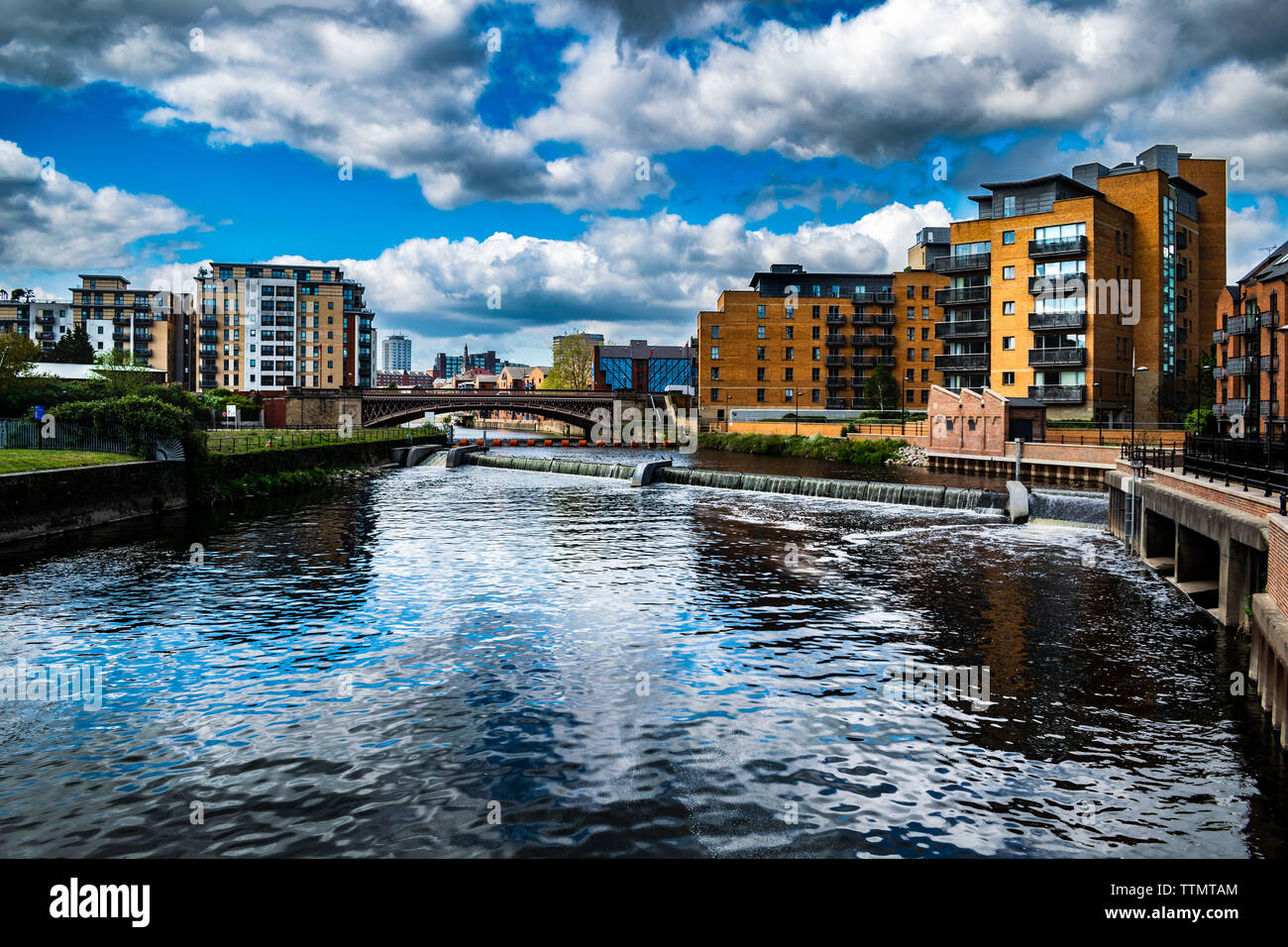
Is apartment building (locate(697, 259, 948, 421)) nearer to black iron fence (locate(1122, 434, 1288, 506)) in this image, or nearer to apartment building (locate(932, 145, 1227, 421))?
apartment building (locate(932, 145, 1227, 421))

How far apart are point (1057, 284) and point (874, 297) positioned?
122ft

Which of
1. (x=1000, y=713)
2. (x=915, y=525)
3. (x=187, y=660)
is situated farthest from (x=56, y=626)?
(x=915, y=525)

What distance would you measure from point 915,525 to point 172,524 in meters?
31.3

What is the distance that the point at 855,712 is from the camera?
46.7ft

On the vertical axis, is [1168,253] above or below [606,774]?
above

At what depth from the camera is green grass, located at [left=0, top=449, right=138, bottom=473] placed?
106 feet

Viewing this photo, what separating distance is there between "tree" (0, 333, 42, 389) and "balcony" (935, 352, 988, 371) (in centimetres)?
7893

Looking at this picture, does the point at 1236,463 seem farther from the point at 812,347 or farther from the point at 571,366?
the point at 571,366

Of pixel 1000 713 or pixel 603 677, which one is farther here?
pixel 603 677

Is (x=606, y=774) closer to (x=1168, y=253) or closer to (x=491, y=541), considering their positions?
(x=491, y=541)

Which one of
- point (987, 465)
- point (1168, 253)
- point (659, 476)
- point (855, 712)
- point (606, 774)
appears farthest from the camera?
point (1168, 253)

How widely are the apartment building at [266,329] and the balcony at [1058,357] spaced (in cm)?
A: 11751

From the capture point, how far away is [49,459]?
34969mm
